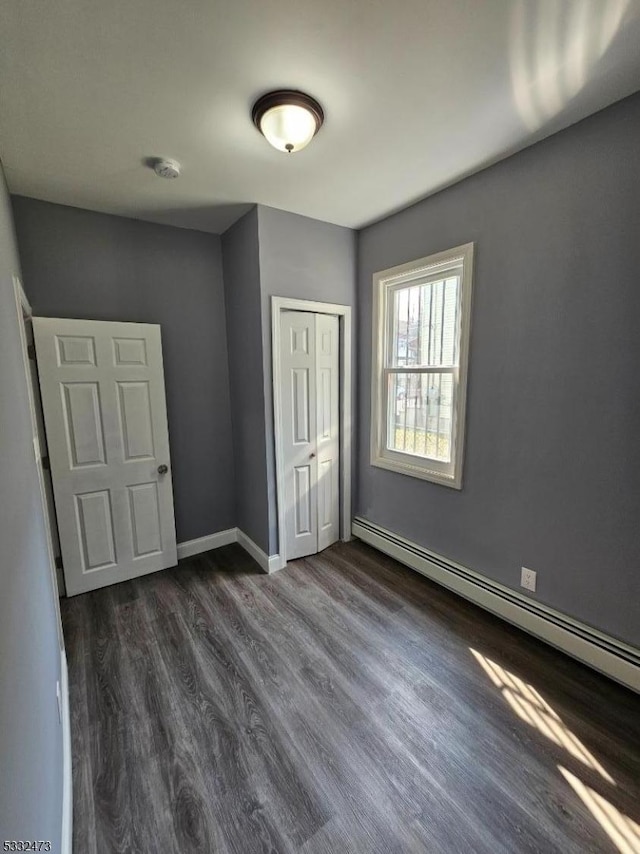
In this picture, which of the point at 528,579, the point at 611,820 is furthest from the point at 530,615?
the point at 611,820

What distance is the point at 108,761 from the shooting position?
Result: 58.3 inches

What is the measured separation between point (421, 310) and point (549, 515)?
5.30 feet

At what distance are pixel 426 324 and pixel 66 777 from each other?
300 centimetres

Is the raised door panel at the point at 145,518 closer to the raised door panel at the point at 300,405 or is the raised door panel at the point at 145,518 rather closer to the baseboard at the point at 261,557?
the baseboard at the point at 261,557

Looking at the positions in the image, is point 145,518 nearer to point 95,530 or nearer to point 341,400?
point 95,530

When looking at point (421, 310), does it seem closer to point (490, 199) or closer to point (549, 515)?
point (490, 199)

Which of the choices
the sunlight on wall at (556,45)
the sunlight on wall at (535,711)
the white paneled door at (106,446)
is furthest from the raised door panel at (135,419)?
the sunlight on wall at (556,45)

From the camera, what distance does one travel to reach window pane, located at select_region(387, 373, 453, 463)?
2.57m

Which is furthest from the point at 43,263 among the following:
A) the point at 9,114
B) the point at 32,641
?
the point at 32,641

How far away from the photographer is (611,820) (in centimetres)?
127

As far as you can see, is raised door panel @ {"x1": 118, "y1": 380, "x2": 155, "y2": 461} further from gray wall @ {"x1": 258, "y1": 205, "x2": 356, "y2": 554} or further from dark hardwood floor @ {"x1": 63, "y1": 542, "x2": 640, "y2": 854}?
dark hardwood floor @ {"x1": 63, "y1": 542, "x2": 640, "y2": 854}

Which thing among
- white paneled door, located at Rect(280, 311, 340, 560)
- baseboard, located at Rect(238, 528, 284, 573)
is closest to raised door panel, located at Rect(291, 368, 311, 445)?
white paneled door, located at Rect(280, 311, 340, 560)

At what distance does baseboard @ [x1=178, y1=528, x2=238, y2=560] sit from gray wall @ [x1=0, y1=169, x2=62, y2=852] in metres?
1.71

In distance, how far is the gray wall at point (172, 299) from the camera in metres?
2.43
